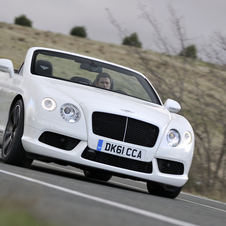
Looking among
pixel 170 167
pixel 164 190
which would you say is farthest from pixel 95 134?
pixel 164 190

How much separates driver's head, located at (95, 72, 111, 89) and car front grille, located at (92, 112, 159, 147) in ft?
4.73

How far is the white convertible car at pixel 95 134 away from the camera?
591 cm

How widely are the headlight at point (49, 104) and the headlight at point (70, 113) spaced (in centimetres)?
10

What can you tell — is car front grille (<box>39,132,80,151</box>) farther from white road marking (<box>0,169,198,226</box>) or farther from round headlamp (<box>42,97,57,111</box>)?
white road marking (<box>0,169,198,226</box>)

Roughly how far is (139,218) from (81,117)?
7.68 feet

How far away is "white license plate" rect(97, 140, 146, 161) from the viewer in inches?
232

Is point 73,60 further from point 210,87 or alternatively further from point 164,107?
point 210,87

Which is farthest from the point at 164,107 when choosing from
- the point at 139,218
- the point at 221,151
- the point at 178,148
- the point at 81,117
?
the point at 139,218

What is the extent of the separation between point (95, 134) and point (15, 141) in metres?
0.90

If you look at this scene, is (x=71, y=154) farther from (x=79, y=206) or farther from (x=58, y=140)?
(x=79, y=206)

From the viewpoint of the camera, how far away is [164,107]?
24.5 feet

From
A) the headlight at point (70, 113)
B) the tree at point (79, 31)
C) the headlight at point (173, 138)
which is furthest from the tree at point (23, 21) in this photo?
the headlight at point (70, 113)

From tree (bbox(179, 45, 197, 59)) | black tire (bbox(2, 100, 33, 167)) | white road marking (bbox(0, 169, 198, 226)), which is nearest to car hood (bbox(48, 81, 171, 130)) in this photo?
black tire (bbox(2, 100, 33, 167))

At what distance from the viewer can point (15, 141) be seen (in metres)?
6.06
